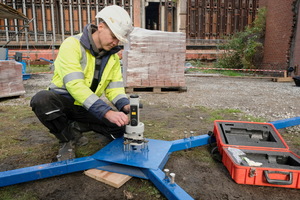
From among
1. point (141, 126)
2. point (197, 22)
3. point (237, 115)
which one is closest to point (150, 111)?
point (237, 115)

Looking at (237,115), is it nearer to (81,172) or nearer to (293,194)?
(293,194)

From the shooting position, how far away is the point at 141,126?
202 cm

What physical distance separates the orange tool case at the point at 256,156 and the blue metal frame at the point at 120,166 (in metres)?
0.55

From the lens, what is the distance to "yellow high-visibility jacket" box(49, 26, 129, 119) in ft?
6.31

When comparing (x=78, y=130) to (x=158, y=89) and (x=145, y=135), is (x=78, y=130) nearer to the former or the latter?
(x=145, y=135)

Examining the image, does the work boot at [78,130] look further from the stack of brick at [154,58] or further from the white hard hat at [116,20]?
the stack of brick at [154,58]

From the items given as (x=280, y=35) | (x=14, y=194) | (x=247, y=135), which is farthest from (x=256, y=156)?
(x=280, y=35)

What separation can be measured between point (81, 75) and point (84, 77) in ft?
0.42

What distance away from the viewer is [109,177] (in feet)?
6.15

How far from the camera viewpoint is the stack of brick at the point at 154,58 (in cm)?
566

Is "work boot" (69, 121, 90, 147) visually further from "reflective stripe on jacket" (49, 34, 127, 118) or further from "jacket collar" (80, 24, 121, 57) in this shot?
"jacket collar" (80, 24, 121, 57)

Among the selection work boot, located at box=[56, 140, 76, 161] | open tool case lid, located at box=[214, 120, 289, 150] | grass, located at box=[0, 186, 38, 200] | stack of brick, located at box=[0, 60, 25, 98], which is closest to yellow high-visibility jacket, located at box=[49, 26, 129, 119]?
work boot, located at box=[56, 140, 76, 161]

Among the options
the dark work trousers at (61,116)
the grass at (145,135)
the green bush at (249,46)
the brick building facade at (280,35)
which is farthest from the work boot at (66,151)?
the green bush at (249,46)

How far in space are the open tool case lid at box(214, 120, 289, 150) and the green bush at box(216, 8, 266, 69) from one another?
1133 centimetres
